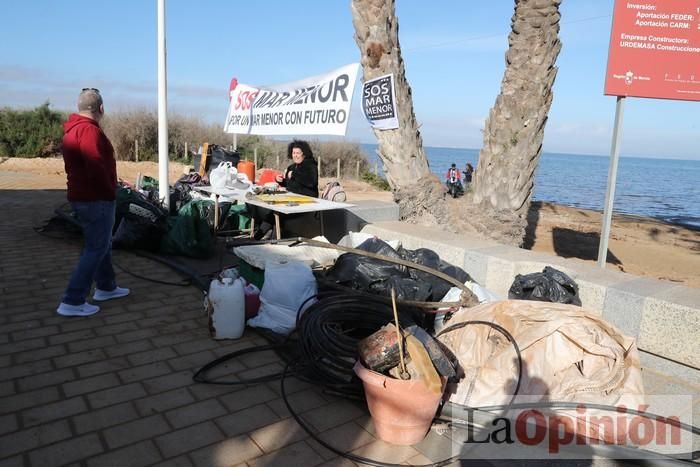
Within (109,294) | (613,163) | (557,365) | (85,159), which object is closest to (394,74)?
(613,163)

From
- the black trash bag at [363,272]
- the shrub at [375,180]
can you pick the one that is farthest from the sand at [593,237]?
the black trash bag at [363,272]

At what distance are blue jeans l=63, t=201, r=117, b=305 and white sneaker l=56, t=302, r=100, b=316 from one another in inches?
1.3

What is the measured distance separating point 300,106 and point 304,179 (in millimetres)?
1101

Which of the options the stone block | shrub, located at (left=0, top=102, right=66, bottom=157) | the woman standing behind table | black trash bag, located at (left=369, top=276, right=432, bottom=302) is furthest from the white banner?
shrub, located at (left=0, top=102, right=66, bottom=157)

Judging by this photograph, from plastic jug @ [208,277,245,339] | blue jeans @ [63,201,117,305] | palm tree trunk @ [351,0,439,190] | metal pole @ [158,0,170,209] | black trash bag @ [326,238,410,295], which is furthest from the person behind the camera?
metal pole @ [158,0,170,209]

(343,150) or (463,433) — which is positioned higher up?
(343,150)

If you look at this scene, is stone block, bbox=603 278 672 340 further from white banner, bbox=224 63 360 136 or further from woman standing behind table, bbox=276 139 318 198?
woman standing behind table, bbox=276 139 318 198

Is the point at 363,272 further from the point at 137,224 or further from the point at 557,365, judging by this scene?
the point at 137,224

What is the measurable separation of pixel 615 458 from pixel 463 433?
752mm

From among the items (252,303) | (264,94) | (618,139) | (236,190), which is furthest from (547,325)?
(264,94)

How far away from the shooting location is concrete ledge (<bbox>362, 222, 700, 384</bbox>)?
3164 mm

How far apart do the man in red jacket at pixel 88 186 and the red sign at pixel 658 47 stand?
4.45m

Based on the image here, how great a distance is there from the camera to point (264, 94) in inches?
328

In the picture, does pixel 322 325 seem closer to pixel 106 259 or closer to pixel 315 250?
pixel 315 250
